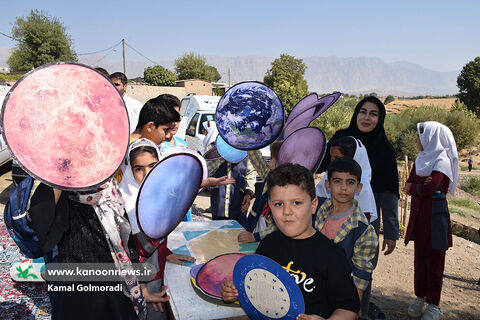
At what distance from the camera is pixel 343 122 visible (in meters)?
13.5

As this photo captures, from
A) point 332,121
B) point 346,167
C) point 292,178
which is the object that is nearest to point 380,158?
point 346,167

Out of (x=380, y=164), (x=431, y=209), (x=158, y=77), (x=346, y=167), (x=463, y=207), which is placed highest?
(x=158, y=77)

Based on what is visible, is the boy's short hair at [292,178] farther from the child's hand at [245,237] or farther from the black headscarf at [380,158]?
Result: the black headscarf at [380,158]

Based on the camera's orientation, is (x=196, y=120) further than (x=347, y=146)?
Yes

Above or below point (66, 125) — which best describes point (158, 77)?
above

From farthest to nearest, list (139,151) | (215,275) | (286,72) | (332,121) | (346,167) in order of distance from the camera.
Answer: (286,72) → (332,121) → (346,167) → (139,151) → (215,275)

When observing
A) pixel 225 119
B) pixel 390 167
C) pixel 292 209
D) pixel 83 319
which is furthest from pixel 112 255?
pixel 390 167

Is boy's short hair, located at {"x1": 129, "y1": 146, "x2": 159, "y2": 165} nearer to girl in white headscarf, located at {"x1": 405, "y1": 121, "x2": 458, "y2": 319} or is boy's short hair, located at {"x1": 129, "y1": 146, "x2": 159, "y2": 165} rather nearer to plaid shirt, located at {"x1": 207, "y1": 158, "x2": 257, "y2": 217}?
plaid shirt, located at {"x1": 207, "y1": 158, "x2": 257, "y2": 217}

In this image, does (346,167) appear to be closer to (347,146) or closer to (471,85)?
(347,146)

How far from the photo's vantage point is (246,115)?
2432 millimetres

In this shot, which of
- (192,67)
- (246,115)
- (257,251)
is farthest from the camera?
(192,67)

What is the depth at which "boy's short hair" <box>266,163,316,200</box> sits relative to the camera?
1527 millimetres

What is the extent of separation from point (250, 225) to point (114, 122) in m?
1.65

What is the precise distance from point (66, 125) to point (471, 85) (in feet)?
134
